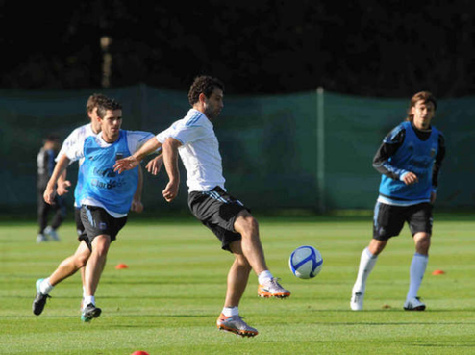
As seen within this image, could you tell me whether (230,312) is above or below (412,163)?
below

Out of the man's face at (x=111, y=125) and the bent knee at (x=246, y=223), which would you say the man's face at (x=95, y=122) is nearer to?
the man's face at (x=111, y=125)

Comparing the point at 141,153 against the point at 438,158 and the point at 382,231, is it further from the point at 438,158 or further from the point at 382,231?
the point at 438,158

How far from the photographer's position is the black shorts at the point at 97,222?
1045cm

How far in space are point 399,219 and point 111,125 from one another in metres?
3.13

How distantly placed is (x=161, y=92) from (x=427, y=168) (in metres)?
16.4

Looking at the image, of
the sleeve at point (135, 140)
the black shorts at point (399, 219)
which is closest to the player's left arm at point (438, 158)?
the black shorts at point (399, 219)

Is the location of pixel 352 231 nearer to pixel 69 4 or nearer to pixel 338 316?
pixel 338 316

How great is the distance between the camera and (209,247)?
19.0 meters

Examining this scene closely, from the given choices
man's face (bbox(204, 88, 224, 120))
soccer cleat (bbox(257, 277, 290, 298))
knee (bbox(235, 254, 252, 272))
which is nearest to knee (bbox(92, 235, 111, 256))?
knee (bbox(235, 254, 252, 272))

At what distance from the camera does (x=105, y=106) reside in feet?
34.8

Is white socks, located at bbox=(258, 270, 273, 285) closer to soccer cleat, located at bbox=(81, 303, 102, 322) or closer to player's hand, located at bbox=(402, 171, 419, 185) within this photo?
soccer cleat, located at bbox=(81, 303, 102, 322)

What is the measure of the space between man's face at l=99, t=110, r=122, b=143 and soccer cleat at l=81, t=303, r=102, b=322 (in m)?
1.73

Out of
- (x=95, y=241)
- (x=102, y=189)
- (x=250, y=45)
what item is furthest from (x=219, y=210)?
(x=250, y=45)

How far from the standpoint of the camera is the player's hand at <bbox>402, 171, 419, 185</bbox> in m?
11.0
